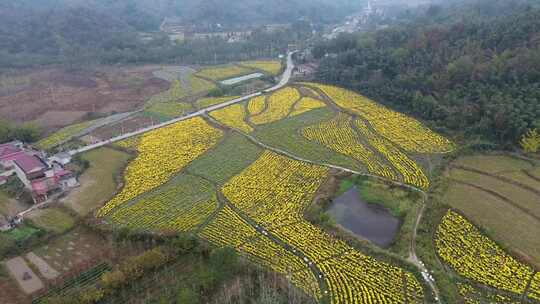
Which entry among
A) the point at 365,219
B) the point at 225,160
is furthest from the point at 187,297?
the point at 225,160

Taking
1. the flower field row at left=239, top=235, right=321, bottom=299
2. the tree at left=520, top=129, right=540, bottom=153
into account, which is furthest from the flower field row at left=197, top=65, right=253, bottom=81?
the flower field row at left=239, top=235, right=321, bottom=299

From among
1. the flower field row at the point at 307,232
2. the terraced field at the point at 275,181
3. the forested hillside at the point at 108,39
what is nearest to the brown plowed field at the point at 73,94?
the forested hillside at the point at 108,39

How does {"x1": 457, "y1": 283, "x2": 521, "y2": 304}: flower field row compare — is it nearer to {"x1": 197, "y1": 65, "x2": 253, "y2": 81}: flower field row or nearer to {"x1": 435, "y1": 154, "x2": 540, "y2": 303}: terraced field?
{"x1": 435, "y1": 154, "x2": 540, "y2": 303}: terraced field

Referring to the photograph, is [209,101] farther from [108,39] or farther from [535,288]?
[108,39]

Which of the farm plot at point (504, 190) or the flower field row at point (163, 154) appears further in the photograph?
the flower field row at point (163, 154)

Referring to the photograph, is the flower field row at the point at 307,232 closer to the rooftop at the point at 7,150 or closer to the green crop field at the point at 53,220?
the green crop field at the point at 53,220

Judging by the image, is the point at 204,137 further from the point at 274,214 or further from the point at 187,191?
the point at 274,214
